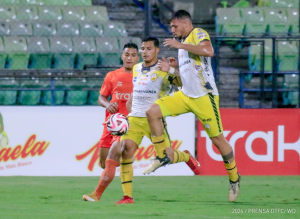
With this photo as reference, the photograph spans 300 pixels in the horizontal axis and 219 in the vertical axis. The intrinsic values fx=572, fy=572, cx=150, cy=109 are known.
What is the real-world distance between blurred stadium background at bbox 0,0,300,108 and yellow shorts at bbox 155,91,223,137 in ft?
15.2

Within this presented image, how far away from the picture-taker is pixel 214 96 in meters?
6.58

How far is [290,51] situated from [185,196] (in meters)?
6.80

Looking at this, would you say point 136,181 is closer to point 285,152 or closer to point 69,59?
point 285,152

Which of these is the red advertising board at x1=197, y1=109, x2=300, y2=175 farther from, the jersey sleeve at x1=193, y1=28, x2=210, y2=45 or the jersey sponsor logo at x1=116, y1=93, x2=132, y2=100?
the jersey sleeve at x1=193, y1=28, x2=210, y2=45

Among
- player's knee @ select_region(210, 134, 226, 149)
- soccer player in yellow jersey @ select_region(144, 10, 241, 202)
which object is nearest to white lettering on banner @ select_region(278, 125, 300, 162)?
soccer player in yellow jersey @ select_region(144, 10, 241, 202)

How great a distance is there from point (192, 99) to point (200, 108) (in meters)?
0.14

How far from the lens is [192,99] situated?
653cm

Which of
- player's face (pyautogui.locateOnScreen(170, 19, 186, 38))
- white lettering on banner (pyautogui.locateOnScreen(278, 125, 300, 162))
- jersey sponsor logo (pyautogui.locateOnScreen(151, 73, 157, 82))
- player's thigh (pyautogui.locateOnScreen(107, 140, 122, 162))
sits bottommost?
white lettering on banner (pyautogui.locateOnScreen(278, 125, 300, 162))

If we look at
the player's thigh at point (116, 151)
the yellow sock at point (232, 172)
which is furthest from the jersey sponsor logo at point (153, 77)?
the yellow sock at point (232, 172)

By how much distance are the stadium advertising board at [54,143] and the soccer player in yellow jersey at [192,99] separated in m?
3.94

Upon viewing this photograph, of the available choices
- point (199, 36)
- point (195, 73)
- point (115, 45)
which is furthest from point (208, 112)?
point (115, 45)

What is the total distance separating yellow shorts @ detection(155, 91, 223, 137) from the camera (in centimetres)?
648

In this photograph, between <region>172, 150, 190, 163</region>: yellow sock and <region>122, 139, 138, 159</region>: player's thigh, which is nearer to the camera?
<region>122, 139, 138, 159</region>: player's thigh

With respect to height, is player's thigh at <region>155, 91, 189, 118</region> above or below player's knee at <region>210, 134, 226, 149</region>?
above
